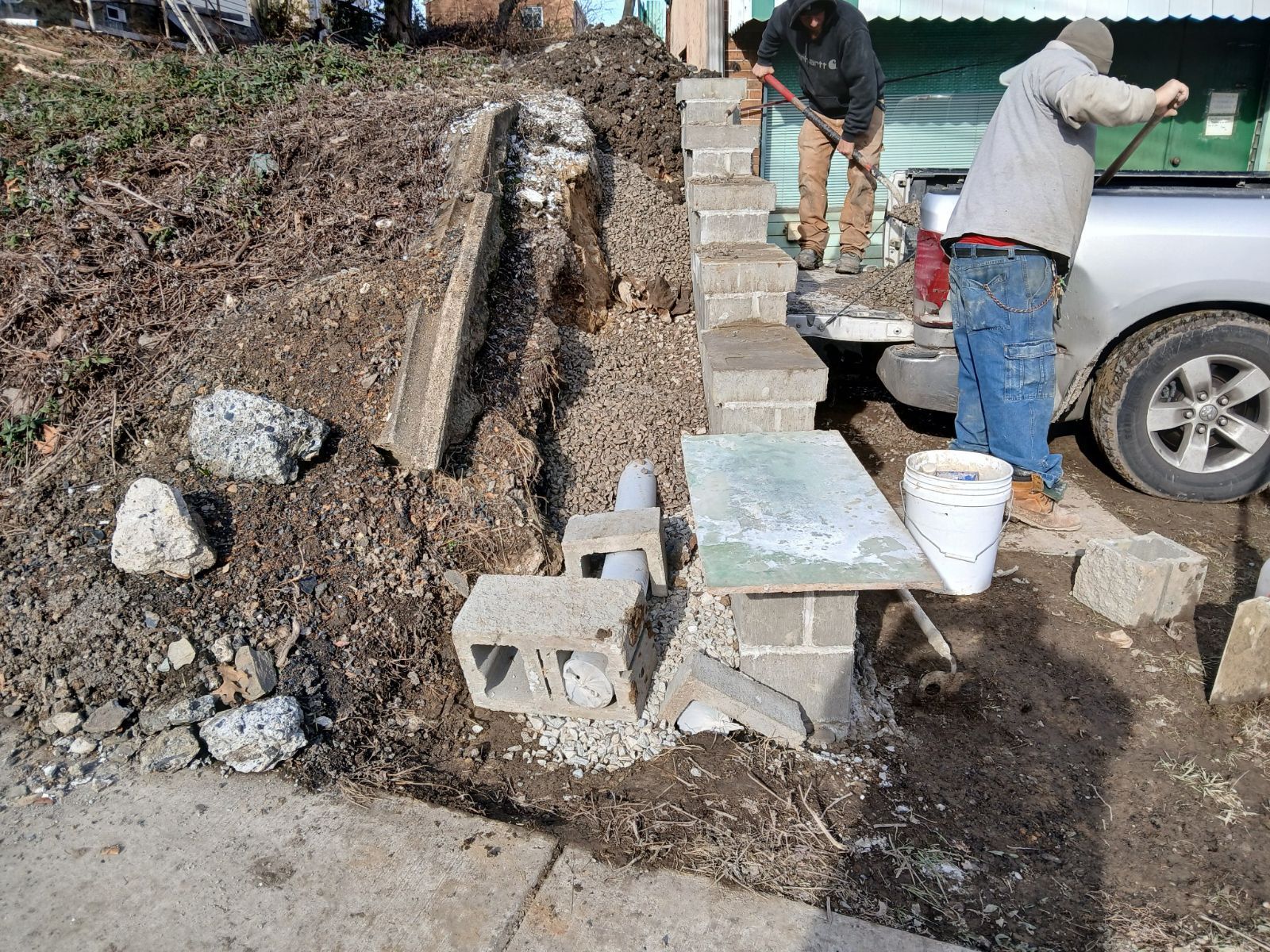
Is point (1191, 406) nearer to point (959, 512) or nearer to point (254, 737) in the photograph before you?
point (959, 512)

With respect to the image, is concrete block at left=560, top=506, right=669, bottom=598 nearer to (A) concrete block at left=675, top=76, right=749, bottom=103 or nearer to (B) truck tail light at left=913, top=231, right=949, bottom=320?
(B) truck tail light at left=913, top=231, right=949, bottom=320

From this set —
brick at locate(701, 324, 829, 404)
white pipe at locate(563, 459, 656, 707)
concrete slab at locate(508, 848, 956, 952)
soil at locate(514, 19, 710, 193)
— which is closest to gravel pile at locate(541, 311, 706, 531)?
white pipe at locate(563, 459, 656, 707)

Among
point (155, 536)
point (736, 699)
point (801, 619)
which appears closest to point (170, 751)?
point (155, 536)

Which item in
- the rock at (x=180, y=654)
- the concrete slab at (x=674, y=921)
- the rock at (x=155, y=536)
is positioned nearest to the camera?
the concrete slab at (x=674, y=921)

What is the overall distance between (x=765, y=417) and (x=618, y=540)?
0.98 m

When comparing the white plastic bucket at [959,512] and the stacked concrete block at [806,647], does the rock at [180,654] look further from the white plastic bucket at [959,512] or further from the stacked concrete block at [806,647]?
the white plastic bucket at [959,512]

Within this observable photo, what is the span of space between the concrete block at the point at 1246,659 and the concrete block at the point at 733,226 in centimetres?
325

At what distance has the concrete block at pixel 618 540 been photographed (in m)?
3.22

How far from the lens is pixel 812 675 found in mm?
2641

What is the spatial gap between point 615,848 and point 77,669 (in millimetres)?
1914

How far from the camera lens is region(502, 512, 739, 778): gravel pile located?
2.61 metres

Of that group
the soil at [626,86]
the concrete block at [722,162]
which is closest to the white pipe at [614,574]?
the concrete block at [722,162]

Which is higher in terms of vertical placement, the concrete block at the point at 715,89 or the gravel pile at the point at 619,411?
the concrete block at the point at 715,89

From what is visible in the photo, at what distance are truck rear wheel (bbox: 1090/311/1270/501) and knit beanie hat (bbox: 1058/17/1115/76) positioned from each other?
4.22 ft
